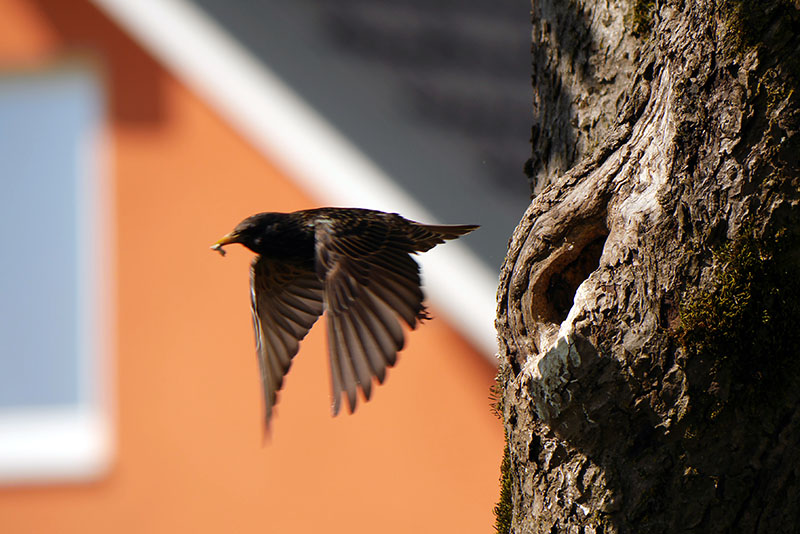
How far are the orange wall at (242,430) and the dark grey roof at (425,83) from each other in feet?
1.60

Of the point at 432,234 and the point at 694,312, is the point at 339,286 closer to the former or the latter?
the point at 432,234

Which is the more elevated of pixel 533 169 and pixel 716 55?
pixel 533 169

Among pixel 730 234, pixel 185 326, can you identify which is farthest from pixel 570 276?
pixel 185 326

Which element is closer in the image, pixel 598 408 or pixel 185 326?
pixel 598 408

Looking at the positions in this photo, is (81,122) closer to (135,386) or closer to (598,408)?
(135,386)

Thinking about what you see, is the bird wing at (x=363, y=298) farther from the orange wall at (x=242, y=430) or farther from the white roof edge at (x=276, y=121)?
the orange wall at (x=242, y=430)

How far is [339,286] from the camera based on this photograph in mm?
2484

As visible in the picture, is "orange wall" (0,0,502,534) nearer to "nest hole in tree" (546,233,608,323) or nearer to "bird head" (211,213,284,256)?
"bird head" (211,213,284,256)

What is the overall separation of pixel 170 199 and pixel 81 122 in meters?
0.62

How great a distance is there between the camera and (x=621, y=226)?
5.44 feet

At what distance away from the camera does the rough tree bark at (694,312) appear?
153 cm

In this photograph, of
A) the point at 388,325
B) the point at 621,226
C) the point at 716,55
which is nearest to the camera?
the point at 716,55

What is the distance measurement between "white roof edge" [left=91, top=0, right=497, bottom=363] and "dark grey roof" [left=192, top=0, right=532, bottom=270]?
0.07m

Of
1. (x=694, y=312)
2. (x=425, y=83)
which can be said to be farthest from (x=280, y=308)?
(x=425, y=83)
